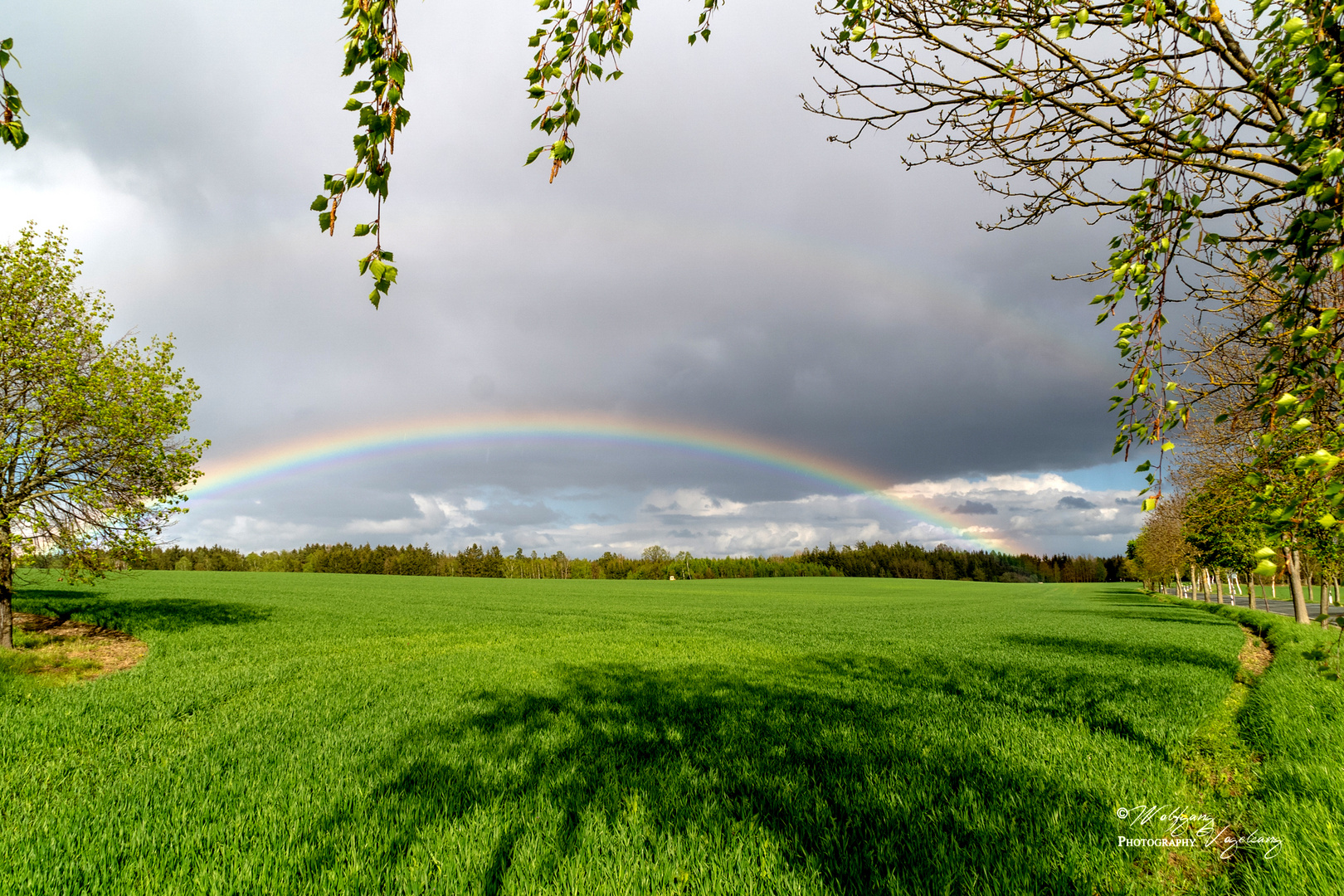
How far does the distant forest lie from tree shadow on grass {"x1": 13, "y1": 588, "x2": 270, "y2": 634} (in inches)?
Answer: 4393

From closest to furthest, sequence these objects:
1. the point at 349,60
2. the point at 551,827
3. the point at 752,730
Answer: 1. the point at 349,60
2. the point at 551,827
3. the point at 752,730

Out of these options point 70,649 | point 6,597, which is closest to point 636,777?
point 70,649

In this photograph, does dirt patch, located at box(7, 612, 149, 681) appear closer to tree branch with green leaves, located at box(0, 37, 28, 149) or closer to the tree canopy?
the tree canopy

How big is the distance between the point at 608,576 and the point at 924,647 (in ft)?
410

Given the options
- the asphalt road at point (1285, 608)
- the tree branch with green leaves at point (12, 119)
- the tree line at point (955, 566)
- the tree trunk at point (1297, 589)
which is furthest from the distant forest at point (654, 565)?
the tree branch with green leaves at point (12, 119)

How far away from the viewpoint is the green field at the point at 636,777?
4.16 metres

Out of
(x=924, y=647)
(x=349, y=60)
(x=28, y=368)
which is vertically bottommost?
(x=924, y=647)

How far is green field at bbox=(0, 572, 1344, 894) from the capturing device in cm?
416

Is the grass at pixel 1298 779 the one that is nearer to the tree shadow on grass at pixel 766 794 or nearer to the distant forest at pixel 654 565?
the tree shadow on grass at pixel 766 794

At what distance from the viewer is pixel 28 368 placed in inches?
523

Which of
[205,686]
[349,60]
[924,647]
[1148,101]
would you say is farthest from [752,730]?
[924,647]

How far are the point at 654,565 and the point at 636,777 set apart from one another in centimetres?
14060

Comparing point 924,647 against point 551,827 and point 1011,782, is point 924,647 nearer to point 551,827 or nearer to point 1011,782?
point 1011,782

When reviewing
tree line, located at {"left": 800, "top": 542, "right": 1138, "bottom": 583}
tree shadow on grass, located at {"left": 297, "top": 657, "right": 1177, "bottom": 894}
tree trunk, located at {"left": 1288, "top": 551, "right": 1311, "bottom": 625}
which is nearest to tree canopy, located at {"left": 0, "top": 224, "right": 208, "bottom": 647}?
tree shadow on grass, located at {"left": 297, "top": 657, "right": 1177, "bottom": 894}
